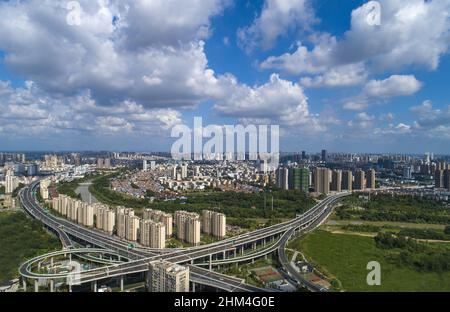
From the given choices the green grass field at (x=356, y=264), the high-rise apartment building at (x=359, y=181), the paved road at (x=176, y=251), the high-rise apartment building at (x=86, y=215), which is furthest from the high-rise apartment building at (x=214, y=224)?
the high-rise apartment building at (x=359, y=181)

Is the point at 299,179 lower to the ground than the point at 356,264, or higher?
higher

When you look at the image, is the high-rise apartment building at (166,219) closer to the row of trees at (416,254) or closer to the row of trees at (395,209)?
the row of trees at (416,254)

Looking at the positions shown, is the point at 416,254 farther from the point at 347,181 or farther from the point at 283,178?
the point at 347,181

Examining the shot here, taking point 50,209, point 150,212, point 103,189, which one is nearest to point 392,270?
point 150,212

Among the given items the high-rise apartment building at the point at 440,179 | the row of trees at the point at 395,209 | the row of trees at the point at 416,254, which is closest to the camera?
the row of trees at the point at 416,254

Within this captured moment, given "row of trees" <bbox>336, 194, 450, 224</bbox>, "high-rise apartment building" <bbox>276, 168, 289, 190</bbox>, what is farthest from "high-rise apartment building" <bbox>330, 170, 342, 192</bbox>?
"row of trees" <bbox>336, 194, 450, 224</bbox>

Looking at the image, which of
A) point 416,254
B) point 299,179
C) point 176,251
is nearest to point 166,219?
point 176,251
